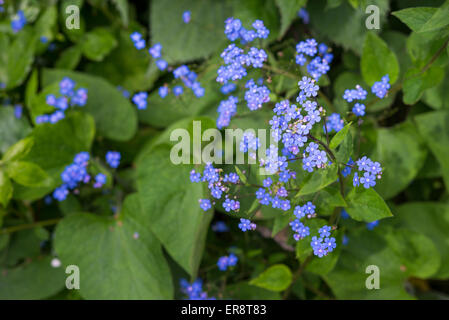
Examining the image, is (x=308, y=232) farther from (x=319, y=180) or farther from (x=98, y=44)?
(x=98, y=44)

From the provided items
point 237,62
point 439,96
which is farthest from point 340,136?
point 439,96

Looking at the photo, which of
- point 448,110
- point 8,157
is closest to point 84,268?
point 8,157

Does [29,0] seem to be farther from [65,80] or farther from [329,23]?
[329,23]

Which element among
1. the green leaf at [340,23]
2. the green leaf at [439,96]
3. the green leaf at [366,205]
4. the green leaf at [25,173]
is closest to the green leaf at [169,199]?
the green leaf at [25,173]

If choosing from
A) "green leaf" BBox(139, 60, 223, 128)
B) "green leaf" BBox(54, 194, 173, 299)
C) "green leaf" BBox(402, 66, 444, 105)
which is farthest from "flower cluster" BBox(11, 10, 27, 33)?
"green leaf" BBox(402, 66, 444, 105)

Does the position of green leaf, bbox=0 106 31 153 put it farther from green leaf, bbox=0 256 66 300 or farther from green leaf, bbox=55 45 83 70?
green leaf, bbox=0 256 66 300
